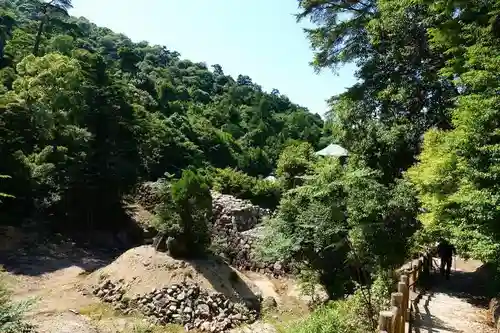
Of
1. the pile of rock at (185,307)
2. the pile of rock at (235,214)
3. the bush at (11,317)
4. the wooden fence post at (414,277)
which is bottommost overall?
the pile of rock at (185,307)

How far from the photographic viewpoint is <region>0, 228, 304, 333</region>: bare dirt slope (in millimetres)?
12352

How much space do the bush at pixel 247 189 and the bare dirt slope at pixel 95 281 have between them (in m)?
7.78

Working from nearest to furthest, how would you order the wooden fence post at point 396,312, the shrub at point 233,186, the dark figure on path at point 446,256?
the wooden fence post at point 396,312 → the dark figure on path at point 446,256 → the shrub at point 233,186

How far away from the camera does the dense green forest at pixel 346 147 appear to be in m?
7.16

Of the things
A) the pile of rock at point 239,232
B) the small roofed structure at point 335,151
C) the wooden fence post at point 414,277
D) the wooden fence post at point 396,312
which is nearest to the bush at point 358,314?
the wooden fence post at point 414,277

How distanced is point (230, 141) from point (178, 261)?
29.1m

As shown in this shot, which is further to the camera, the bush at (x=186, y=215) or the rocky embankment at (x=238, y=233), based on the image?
the rocky embankment at (x=238, y=233)

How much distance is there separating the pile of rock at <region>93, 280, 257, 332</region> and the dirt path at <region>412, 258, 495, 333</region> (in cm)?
600

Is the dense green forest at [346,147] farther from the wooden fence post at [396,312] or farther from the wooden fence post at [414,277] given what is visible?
the wooden fence post at [396,312]

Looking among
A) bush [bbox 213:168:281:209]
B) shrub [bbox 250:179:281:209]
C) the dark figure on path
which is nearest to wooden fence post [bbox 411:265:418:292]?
the dark figure on path

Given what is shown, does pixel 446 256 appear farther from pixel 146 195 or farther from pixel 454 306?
pixel 146 195

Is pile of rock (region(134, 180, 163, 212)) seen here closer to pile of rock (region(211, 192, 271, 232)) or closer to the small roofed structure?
pile of rock (region(211, 192, 271, 232))

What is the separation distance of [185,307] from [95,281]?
3811 millimetres

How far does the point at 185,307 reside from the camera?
13.5 m
